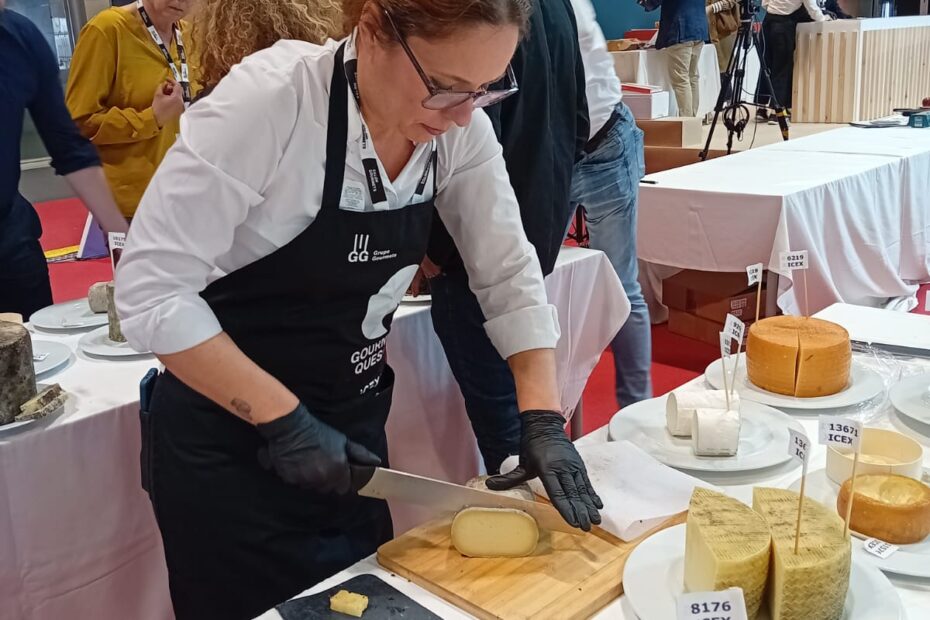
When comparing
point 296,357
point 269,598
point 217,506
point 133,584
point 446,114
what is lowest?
point 133,584

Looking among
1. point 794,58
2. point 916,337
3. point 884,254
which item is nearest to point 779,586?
point 916,337

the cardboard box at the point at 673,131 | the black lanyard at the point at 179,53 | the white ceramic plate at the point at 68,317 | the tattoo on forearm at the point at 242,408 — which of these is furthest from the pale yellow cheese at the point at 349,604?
the cardboard box at the point at 673,131

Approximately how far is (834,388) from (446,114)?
0.86 m

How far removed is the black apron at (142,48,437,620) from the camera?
113 centimetres

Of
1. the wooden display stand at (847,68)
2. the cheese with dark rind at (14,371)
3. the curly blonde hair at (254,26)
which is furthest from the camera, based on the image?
the wooden display stand at (847,68)

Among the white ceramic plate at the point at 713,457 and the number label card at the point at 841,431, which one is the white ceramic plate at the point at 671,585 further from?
the white ceramic plate at the point at 713,457

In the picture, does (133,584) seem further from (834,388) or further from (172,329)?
(834,388)

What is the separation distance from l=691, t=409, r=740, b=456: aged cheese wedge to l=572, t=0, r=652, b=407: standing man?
1389 mm

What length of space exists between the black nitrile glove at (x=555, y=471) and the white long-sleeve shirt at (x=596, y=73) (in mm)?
1391

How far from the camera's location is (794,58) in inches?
301

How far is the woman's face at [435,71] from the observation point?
3.24 feet

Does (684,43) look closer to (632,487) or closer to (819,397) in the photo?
(819,397)

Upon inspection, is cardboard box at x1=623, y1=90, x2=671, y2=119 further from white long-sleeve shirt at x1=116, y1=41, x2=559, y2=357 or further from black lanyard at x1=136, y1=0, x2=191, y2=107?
white long-sleeve shirt at x1=116, y1=41, x2=559, y2=357

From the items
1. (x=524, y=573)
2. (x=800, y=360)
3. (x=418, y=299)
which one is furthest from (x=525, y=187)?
(x=524, y=573)
